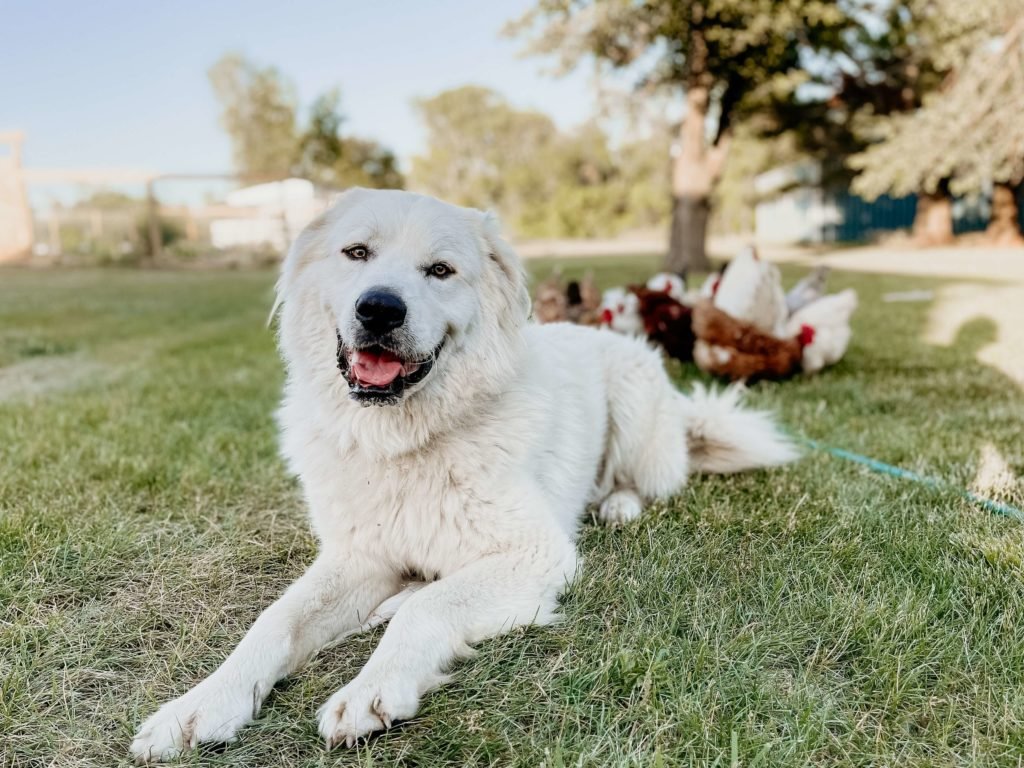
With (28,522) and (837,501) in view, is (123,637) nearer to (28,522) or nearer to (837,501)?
(28,522)

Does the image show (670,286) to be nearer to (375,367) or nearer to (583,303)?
(583,303)

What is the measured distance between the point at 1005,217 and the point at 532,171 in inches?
1727

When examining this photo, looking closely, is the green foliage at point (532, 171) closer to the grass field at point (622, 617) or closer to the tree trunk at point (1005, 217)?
the tree trunk at point (1005, 217)

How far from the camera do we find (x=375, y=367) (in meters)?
2.32

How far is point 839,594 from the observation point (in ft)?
7.46

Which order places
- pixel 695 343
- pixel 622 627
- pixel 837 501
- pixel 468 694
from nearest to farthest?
1. pixel 468 694
2. pixel 622 627
3. pixel 837 501
4. pixel 695 343

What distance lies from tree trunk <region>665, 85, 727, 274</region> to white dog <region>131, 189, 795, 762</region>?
15697 millimetres

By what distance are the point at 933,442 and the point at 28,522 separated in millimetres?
4312

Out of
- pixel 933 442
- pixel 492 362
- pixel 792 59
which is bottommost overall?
pixel 933 442

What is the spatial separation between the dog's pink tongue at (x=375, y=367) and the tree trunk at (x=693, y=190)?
16082 mm

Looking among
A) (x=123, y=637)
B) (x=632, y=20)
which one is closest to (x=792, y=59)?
(x=632, y=20)

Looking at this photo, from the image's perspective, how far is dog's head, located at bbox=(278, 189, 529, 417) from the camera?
2275 mm

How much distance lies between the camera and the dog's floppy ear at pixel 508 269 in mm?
2678

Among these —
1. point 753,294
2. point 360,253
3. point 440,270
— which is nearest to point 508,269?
point 440,270
